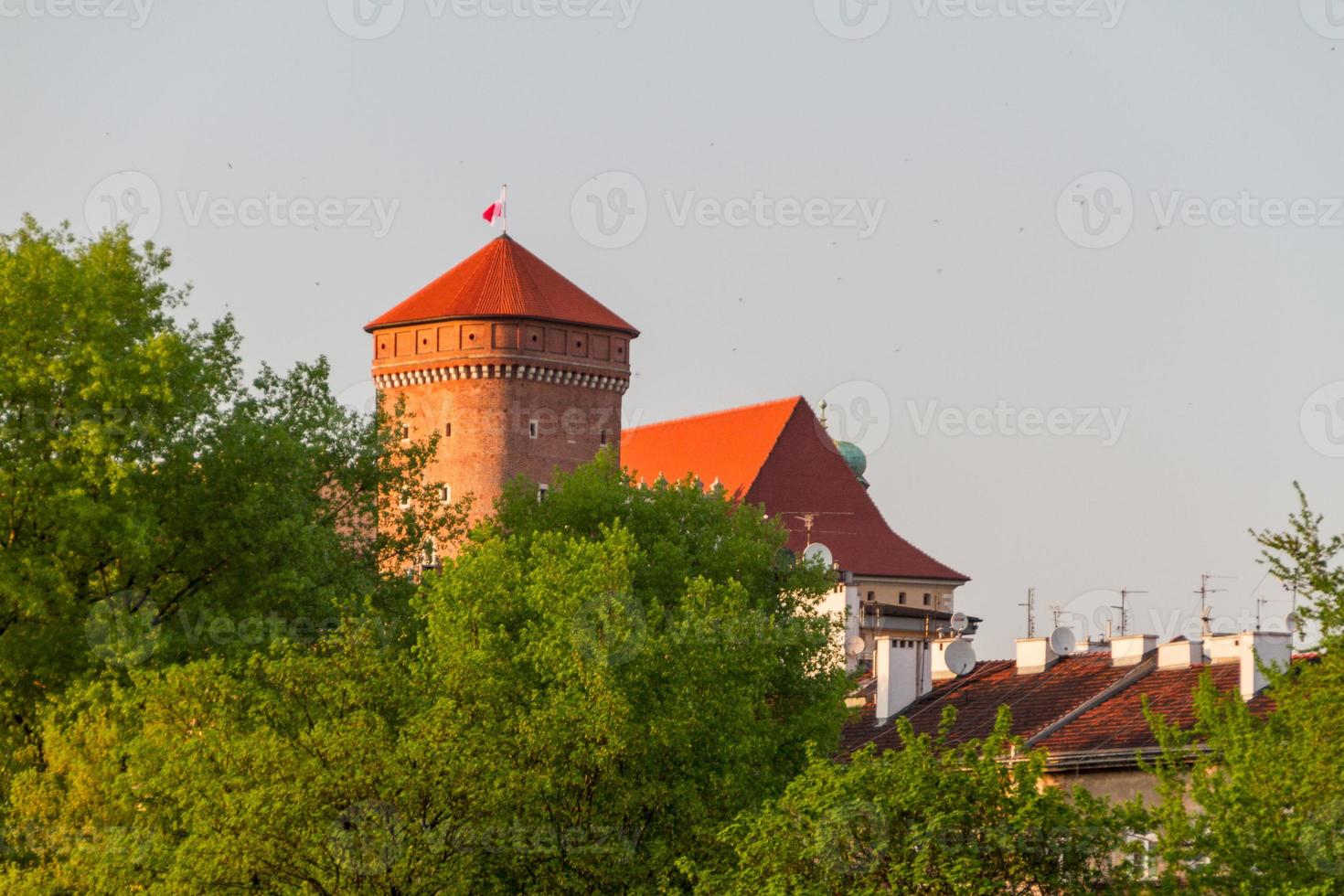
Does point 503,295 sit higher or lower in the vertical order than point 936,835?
higher

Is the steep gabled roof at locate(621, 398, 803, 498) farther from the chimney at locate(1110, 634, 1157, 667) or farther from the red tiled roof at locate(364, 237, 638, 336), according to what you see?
the chimney at locate(1110, 634, 1157, 667)

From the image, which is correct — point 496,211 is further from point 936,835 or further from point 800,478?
point 936,835

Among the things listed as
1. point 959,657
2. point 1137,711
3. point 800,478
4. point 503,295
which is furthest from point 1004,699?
point 800,478

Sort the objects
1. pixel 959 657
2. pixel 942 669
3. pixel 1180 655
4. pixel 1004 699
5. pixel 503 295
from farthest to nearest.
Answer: pixel 503 295 < pixel 942 669 < pixel 959 657 < pixel 1004 699 < pixel 1180 655

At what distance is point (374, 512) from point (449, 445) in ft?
122

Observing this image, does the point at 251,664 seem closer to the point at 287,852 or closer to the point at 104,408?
the point at 287,852

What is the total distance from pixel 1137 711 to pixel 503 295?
170 ft

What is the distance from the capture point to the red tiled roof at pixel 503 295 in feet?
279

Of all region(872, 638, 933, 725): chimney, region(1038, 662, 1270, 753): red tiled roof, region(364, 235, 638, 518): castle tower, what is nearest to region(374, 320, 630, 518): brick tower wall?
region(364, 235, 638, 518): castle tower

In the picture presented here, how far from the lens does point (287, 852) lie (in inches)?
1126

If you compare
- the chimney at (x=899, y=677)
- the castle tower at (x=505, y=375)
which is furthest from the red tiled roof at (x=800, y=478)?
the chimney at (x=899, y=677)

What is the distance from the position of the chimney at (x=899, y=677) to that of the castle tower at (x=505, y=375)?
3735cm

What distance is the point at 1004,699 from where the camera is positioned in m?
41.6

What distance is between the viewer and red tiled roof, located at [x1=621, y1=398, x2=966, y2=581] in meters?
94.1
